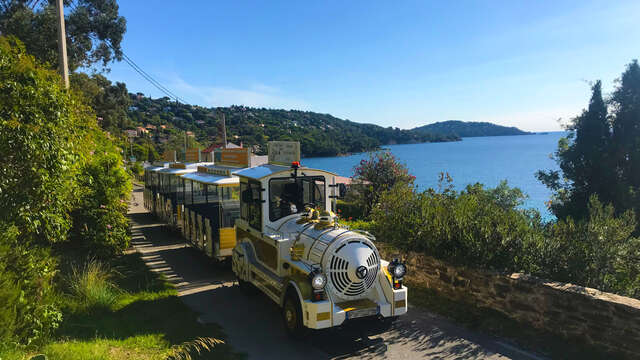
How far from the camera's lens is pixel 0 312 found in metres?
4.55

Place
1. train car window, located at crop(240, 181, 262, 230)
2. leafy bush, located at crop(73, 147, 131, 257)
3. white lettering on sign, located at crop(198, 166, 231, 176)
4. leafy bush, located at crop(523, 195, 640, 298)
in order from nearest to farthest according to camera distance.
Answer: leafy bush, located at crop(523, 195, 640, 298) → train car window, located at crop(240, 181, 262, 230) → leafy bush, located at crop(73, 147, 131, 257) → white lettering on sign, located at crop(198, 166, 231, 176)

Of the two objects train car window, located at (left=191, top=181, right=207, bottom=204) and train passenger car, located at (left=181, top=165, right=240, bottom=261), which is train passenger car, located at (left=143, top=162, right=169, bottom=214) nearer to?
train car window, located at (left=191, top=181, right=207, bottom=204)

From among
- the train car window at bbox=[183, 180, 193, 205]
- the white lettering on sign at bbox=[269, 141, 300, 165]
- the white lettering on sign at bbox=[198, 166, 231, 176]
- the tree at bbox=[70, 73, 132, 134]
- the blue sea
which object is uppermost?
the tree at bbox=[70, 73, 132, 134]

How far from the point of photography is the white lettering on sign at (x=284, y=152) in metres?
8.26

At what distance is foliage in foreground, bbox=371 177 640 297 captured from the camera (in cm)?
647

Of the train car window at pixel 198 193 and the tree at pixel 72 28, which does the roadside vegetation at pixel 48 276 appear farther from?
→ the tree at pixel 72 28

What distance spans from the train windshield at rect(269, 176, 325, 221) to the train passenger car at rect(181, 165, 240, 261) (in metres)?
2.68

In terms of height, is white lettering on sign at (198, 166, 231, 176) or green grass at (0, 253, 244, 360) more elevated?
white lettering on sign at (198, 166, 231, 176)

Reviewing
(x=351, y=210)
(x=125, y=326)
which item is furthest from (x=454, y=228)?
(x=351, y=210)

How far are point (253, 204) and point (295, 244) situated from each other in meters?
1.84

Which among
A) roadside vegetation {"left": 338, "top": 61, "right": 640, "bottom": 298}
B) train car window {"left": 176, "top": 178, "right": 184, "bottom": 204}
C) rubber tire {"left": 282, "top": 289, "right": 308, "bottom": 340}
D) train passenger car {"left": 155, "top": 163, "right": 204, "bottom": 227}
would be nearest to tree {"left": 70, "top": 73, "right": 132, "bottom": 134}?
train passenger car {"left": 155, "top": 163, "right": 204, "bottom": 227}

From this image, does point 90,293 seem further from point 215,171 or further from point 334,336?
point 215,171

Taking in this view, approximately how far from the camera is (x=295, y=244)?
271 inches

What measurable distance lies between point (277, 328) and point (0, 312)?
4.11 meters
